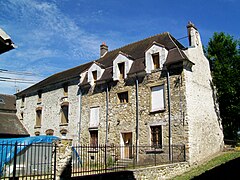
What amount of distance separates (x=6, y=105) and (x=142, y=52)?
62.6 feet

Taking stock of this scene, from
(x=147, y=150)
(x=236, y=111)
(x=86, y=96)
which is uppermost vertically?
(x=86, y=96)

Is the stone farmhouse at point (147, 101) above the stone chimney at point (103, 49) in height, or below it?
below

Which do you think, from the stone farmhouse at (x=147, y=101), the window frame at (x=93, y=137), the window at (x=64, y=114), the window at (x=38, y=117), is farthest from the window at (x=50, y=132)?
the window frame at (x=93, y=137)

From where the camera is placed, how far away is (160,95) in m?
16.9

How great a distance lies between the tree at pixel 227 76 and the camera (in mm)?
19391

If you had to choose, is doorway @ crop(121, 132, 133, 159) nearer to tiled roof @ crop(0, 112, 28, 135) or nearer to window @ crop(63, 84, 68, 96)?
window @ crop(63, 84, 68, 96)

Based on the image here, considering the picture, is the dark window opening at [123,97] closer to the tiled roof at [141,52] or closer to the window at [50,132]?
the tiled roof at [141,52]

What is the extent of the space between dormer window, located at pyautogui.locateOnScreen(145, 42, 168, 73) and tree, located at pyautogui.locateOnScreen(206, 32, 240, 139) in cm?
537

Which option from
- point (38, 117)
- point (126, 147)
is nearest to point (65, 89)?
point (38, 117)

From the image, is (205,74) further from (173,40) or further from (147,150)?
(147,150)

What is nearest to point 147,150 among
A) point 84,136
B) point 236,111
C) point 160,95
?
point 160,95

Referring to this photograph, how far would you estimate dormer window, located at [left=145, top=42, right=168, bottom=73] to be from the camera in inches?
672

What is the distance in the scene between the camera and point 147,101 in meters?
17.4

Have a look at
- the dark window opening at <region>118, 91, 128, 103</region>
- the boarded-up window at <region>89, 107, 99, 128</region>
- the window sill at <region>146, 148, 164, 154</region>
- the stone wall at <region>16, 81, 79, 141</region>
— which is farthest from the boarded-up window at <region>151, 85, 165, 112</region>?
the stone wall at <region>16, 81, 79, 141</region>
